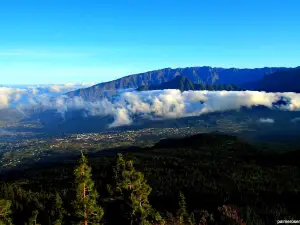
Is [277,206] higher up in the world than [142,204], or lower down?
lower down

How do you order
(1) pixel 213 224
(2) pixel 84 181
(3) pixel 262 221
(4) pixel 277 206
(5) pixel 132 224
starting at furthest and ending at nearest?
(4) pixel 277 206, (3) pixel 262 221, (1) pixel 213 224, (5) pixel 132 224, (2) pixel 84 181

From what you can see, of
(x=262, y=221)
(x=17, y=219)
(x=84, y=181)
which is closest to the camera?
(x=84, y=181)

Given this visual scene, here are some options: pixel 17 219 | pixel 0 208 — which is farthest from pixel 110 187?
pixel 17 219

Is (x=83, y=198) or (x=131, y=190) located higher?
(x=131, y=190)

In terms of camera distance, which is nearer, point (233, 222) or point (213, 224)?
point (233, 222)

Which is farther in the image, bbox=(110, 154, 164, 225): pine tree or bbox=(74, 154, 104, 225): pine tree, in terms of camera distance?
bbox=(110, 154, 164, 225): pine tree

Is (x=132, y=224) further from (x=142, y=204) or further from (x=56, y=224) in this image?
(x=56, y=224)

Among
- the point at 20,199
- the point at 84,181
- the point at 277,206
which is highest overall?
the point at 84,181

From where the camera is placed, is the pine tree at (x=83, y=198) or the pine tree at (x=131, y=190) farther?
the pine tree at (x=131, y=190)
